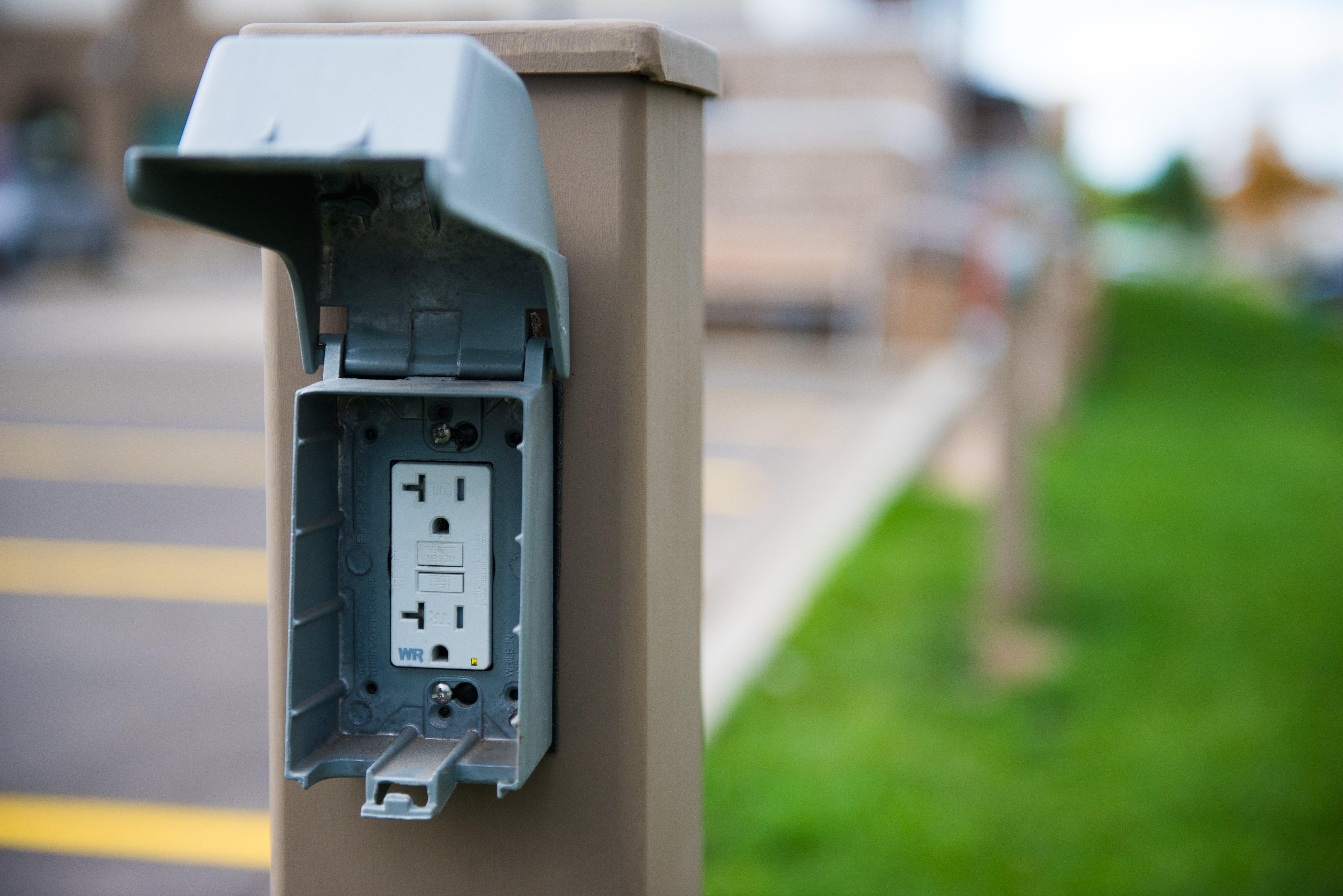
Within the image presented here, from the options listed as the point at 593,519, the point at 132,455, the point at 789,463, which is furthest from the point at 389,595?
the point at 132,455

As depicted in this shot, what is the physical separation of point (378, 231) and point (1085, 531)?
664 cm

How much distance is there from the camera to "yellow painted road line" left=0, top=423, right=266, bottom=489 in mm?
8211

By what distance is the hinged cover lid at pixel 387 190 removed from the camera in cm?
95

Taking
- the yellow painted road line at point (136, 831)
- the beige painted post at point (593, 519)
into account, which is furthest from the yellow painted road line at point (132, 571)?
the beige painted post at point (593, 519)

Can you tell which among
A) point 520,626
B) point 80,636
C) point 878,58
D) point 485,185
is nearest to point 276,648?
point 520,626

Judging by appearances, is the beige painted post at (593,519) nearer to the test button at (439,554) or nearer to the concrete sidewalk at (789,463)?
the test button at (439,554)

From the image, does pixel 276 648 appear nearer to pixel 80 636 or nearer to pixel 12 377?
pixel 80 636

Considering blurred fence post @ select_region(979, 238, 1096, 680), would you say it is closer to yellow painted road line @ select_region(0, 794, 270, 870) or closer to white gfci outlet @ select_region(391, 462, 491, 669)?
yellow painted road line @ select_region(0, 794, 270, 870)

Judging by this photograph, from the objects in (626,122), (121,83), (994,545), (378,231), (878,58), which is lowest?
(994,545)

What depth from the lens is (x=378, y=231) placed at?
1.19 metres

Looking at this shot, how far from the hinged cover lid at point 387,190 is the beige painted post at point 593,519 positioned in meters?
0.06

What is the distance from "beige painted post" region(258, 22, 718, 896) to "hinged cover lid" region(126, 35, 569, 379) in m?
0.06

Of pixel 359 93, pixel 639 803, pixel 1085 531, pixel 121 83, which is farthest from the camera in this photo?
pixel 121 83

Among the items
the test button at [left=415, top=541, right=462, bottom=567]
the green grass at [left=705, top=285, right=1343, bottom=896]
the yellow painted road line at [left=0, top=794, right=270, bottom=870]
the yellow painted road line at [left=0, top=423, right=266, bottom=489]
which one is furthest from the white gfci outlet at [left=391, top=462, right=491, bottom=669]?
the yellow painted road line at [left=0, top=423, right=266, bottom=489]
